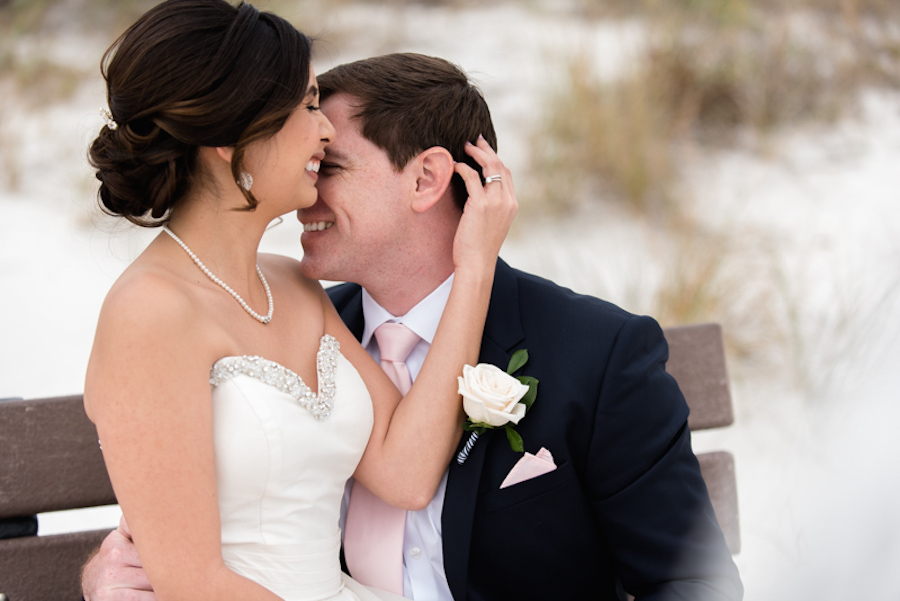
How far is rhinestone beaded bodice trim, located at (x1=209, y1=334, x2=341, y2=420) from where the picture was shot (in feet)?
6.82

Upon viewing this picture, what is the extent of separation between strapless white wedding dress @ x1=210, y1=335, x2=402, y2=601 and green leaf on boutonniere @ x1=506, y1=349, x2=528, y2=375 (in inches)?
17.0

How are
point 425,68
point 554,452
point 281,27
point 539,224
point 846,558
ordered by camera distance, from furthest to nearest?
point 539,224 < point 425,68 < point 554,452 < point 281,27 < point 846,558

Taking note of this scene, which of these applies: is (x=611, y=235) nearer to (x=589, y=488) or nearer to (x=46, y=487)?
(x=589, y=488)

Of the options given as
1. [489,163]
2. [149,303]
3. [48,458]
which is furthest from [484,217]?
[48,458]

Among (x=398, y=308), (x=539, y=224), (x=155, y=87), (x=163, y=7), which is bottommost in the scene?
(x=539, y=224)

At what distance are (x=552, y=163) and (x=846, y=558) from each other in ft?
23.8

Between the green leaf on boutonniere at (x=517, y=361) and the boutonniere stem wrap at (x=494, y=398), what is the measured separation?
0.11 ft

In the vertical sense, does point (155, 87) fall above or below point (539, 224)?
above

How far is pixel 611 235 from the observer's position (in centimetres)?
764

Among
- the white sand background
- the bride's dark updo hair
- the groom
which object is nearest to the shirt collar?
the groom

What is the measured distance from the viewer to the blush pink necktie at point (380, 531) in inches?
103

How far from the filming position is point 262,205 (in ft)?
7.52

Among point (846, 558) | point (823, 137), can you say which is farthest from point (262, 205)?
point (823, 137)

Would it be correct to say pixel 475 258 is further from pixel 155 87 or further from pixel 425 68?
pixel 155 87
